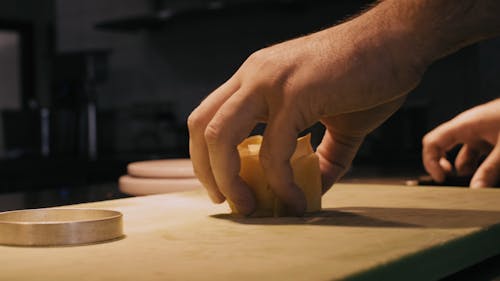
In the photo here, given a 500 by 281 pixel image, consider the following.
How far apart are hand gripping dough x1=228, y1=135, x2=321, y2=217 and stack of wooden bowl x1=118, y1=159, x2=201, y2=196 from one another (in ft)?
1.14

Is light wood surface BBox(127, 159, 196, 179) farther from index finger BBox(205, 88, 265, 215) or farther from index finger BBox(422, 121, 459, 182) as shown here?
index finger BBox(422, 121, 459, 182)

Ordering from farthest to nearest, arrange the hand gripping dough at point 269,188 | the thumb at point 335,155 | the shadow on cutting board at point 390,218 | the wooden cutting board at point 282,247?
the thumb at point 335,155 → the hand gripping dough at point 269,188 → the shadow on cutting board at point 390,218 → the wooden cutting board at point 282,247

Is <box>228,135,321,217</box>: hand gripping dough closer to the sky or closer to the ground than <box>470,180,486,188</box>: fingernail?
closer to the sky

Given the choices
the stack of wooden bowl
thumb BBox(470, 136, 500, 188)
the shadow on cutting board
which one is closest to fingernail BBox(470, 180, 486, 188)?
thumb BBox(470, 136, 500, 188)

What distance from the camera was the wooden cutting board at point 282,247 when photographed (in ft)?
1.98

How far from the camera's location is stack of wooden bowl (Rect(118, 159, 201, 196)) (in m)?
1.37

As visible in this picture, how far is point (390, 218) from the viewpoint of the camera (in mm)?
933

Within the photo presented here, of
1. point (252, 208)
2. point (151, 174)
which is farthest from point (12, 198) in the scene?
point (252, 208)

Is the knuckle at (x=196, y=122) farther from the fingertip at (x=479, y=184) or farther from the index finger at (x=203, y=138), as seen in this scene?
the fingertip at (x=479, y=184)

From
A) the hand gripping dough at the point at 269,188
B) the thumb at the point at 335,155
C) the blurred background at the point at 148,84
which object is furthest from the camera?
the blurred background at the point at 148,84

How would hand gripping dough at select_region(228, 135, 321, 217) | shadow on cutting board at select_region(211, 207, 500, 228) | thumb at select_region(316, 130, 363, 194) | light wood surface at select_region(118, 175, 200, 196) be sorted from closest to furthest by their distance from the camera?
shadow on cutting board at select_region(211, 207, 500, 228)
hand gripping dough at select_region(228, 135, 321, 217)
thumb at select_region(316, 130, 363, 194)
light wood surface at select_region(118, 175, 200, 196)

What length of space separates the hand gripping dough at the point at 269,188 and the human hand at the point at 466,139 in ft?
1.91

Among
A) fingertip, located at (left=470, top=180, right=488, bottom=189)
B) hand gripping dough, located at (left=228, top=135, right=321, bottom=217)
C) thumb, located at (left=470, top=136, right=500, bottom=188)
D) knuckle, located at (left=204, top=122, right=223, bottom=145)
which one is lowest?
fingertip, located at (left=470, top=180, right=488, bottom=189)

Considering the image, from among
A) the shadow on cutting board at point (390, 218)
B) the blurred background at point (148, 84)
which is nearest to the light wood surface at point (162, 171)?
the shadow on cutting board at point (390, 218)
